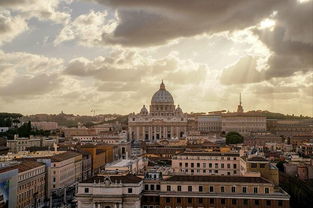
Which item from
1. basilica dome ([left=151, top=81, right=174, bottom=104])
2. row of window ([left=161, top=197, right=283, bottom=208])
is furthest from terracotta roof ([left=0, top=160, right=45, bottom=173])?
basilica dome ([left=151, top=81, right=174, bottom=104])

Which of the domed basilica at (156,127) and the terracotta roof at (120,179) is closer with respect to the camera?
the terracotta roof at (120,179)

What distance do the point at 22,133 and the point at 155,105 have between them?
64249 millimetres

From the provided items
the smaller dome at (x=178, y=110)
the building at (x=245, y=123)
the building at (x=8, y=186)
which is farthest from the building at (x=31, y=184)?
the smaller dome at (x=178, y=110)

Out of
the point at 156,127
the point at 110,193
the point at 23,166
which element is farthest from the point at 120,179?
the point at 156,127

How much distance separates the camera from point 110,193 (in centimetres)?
3253

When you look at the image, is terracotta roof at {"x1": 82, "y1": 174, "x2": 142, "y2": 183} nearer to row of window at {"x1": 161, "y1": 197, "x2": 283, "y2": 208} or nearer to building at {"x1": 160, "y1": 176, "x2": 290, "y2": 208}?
building at {"x1": 160, "y1": 176, "x2": 290, "y2": 208}

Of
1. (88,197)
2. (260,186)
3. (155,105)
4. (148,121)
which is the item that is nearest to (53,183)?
(88,197)

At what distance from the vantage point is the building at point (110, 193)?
1272 inches

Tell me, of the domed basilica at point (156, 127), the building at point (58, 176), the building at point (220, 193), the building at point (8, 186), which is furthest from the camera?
the domed basilica at point (156, 127)

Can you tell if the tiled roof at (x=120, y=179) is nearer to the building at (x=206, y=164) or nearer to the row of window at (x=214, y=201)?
the row of window at (x=214, y=201)

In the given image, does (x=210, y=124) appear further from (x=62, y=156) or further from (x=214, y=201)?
(x=214, y=201)

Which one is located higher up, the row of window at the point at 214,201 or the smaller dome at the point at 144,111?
the smaller dome at the point at 144,111

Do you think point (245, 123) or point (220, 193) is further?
point (245, 123)

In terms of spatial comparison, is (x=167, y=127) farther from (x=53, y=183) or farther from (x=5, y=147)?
(x=53, y=183)
